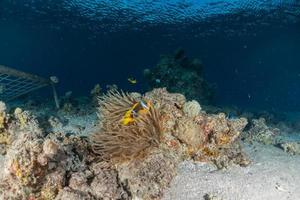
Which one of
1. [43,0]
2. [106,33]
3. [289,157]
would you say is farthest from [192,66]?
[106,33]

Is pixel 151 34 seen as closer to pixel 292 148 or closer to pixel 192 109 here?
pixel 292 148

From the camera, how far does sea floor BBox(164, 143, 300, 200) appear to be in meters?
5.24

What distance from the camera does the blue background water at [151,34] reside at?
83.0 feet

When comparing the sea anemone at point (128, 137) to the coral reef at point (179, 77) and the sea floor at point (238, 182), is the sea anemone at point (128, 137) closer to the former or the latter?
the sea floor at point (238, 182)

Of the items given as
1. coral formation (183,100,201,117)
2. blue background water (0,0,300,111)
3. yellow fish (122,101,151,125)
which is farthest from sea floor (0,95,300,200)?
blue background water (0,0,300,111)

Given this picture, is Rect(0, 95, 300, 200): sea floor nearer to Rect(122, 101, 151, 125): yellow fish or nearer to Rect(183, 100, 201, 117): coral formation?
Rect(183, 100, 201, 117): coral formation

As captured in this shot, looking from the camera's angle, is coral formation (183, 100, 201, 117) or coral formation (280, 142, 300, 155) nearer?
coral formation (183, 100, 201, 117)

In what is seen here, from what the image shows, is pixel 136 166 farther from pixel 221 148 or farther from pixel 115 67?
pixel 115 67

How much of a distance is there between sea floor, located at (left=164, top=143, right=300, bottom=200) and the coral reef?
912cm

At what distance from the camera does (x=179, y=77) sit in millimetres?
15547

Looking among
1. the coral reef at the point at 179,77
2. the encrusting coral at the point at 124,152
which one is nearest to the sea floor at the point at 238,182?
the encrusting coral at the point at 124,152

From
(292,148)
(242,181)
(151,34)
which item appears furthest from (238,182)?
(151,34)

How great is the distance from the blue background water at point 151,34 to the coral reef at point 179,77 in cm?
787

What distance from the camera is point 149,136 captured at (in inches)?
231
